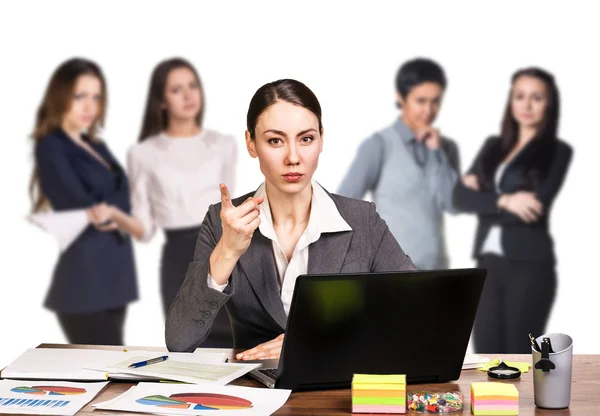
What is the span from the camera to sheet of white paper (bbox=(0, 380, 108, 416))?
202 centimetres

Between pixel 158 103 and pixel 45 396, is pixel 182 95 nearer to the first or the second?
pixel 158 103

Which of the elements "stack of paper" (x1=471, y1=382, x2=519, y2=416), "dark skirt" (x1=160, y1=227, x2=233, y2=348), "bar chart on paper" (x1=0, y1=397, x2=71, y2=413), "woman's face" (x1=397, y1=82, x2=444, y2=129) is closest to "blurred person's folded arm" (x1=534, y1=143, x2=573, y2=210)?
"woman's face" (x1=397, y1=82, x2=444, y2=129)

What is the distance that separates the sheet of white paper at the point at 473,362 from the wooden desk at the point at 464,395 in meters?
0.03

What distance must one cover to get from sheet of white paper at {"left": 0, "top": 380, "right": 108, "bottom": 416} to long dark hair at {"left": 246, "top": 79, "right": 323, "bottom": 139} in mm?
905

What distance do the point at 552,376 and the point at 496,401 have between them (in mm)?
146

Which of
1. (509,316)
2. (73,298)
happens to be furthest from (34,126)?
(509,316)

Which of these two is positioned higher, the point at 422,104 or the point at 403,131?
the point at 422,104

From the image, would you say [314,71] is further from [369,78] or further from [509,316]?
[509,316]

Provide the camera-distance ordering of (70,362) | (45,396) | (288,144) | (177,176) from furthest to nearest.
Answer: (177,176), (288,144), (70,362), (45,396)

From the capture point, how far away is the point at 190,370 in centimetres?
231

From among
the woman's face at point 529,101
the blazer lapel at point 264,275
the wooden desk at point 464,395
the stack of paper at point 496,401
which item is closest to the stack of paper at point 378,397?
the wooden desk at point 464,395

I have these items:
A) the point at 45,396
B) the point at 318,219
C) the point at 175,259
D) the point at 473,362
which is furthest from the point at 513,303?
the point at 45,396

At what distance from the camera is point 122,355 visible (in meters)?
2.47

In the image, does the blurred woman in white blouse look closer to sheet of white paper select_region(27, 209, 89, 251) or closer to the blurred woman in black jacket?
sheet of white paper select_region(27, 209, 89, 251)
